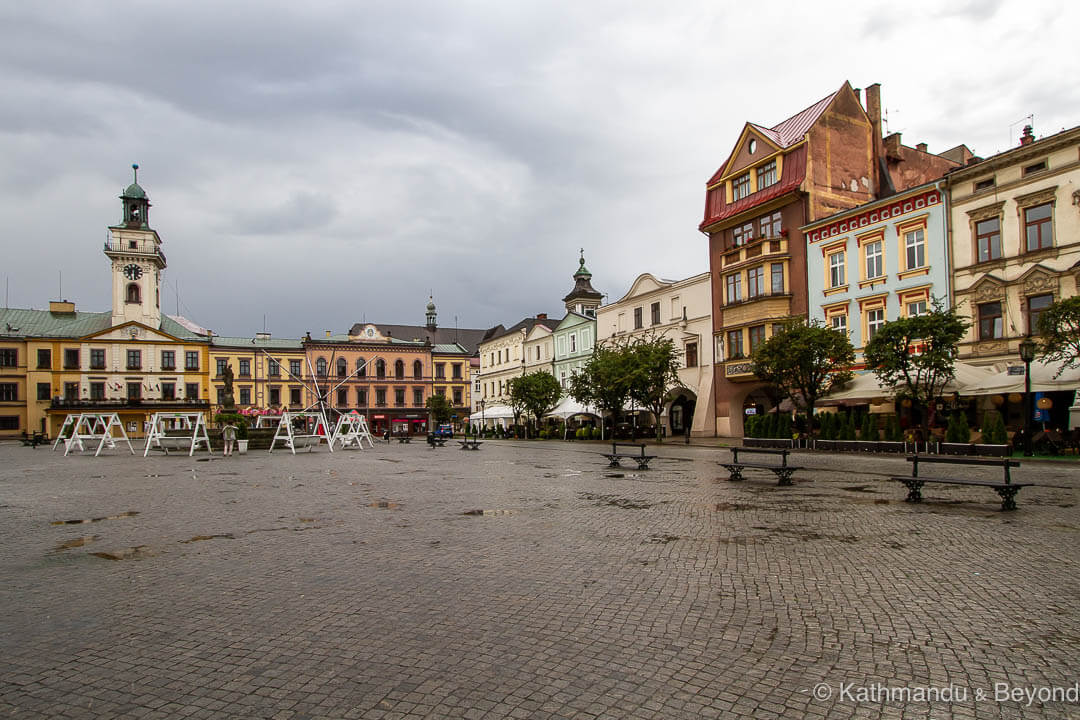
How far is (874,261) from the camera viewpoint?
106 feet

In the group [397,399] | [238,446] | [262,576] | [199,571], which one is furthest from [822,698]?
[397,399]

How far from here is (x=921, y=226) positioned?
30.0 meters

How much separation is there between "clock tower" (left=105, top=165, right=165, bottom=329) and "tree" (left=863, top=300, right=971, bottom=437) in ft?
246

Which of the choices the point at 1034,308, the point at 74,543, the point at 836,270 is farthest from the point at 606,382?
the point at 74,543

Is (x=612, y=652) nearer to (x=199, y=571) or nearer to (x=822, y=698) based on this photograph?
(x=822, y=698)

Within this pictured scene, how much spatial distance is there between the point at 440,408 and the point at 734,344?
47.1m

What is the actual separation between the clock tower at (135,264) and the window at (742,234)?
6421 centimetres

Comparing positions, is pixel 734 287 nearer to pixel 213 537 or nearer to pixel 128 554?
pixel 213 537

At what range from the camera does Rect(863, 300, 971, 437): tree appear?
926 inches

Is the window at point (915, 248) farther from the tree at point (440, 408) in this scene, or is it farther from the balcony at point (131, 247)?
the balcony at point (131, 247)

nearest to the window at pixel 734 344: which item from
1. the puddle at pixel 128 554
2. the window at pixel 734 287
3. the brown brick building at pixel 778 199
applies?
the brown brick building at pixel 778 199

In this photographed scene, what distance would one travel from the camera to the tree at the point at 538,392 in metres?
51.9

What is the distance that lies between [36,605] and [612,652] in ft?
16.7

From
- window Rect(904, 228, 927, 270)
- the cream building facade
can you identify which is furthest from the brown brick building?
window Rect(904, 228, 927, 270)
